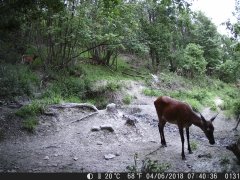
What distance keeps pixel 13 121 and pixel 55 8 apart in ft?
14.4

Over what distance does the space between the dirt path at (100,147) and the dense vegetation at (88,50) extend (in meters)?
1.62

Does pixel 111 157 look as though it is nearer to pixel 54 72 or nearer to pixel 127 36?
pixel 54 72

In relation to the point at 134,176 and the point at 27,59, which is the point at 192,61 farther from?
the point at 134,176

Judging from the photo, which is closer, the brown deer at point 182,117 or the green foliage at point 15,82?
the brown deer at point 182,117

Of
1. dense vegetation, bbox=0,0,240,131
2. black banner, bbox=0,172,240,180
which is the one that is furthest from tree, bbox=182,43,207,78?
black banner, bbox=0,172,240,180

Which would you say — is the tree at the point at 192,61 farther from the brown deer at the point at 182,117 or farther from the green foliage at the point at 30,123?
the green foliage at the point at 30,123

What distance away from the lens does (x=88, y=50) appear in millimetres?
21016

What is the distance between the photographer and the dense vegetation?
13.6 meters

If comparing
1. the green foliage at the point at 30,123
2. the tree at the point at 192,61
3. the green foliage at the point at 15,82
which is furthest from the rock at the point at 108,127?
the tree at the point at 192,61

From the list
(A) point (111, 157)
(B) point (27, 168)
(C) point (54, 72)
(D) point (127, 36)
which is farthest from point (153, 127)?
(D) point (127, 36)

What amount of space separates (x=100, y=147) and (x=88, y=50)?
11611 mm

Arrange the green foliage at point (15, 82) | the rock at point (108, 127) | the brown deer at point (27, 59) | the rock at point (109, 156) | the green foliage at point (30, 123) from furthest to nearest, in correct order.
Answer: the brown deer at point (27, 59), the green foliage at point (15, 82), the rock at point (108, 127), the green foliage at point (30, 123), the rock at point (109, 156)

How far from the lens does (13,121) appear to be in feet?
38.1

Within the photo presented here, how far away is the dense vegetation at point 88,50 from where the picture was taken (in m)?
13.6
